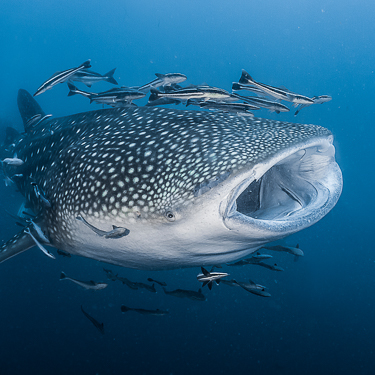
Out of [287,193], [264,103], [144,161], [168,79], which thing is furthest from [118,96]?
[287,193]

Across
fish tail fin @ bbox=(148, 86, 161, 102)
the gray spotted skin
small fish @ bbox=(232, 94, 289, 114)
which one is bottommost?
the gray spotted skin

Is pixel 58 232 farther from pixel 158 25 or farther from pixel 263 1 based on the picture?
pixel 158 25

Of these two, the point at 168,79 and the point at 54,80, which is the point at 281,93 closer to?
the point at 168,79

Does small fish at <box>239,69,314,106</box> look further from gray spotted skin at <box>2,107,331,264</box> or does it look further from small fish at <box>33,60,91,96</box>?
small fish at <box>33,60,91,96</box>

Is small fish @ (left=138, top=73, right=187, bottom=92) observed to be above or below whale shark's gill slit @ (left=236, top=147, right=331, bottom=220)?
above

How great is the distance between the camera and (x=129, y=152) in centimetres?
212

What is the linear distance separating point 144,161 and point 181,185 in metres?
0.46

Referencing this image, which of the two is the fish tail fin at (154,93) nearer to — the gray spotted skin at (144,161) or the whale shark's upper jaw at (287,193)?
the gray spotted skin at (144,161)

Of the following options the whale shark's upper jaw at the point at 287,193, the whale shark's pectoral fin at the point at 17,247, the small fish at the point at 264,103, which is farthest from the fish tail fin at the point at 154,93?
the whale shark's pectoral fin at the point at 17,247

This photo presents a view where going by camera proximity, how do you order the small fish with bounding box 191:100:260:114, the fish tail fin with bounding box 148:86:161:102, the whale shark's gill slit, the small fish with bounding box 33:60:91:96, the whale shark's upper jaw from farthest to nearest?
the small fish with bounding box 33:60:91:96, the small fish with bounding box 191:100:260:114, the fish tail fin with bounding box 148:86:161:102, the whale shark's gill slit, the whale shark's upper jaw

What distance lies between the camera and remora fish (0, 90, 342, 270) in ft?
5.14

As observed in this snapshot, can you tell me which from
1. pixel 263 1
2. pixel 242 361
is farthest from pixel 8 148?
pixel 263 1

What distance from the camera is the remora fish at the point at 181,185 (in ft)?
5.14

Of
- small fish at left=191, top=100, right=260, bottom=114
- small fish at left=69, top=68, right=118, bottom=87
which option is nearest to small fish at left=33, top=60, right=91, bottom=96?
small fish at left=69, top=68, right=118, bottom=87
